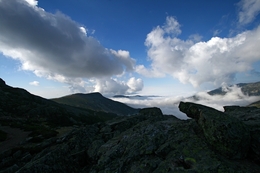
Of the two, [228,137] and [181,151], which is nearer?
[228,137]

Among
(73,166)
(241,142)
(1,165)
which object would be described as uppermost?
(241,142)

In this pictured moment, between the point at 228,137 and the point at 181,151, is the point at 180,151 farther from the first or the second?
the point at 228,137

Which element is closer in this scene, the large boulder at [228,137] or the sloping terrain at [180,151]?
the sloping terrain at [180,151]

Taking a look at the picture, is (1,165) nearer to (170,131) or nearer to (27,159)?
(27,159)

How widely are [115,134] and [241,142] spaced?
15.5 meters

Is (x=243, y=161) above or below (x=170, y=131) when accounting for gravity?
below

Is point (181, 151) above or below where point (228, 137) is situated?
below

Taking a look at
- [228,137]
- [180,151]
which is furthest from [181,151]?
[228,137]

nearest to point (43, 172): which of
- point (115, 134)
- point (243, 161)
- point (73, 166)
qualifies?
point (73, 166)

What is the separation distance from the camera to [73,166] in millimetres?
15039

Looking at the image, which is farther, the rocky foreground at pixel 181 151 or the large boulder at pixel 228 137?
the large boulder at pixel 228 137

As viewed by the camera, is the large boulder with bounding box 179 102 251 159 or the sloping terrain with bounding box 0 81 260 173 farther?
the large boulder with bounding box 179 102 251 159

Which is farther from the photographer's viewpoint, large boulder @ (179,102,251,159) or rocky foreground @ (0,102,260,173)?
large boulder @ (179,102,251,159)

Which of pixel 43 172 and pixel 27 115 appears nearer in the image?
pixel 43 172
